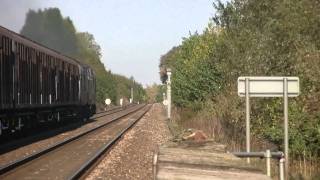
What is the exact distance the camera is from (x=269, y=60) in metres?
18.8

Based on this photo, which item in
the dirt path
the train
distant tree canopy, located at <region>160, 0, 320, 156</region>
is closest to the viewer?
the dirt path

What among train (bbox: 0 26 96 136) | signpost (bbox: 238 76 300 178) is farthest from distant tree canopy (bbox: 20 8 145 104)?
signpost (bbox: 238 76 300 178)

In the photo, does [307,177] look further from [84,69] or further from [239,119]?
[84,69]

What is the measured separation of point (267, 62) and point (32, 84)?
10.1 meters

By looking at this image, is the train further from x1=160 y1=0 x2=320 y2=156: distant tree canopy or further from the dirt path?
x1=160 y1=0 x2=320 y2=156: distant tree canopy

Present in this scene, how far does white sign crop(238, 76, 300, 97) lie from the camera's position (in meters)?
11.1

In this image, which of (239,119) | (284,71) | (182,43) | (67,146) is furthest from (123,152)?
(182,43)

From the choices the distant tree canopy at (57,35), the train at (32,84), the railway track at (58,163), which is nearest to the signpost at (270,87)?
the railway track at (58,163)

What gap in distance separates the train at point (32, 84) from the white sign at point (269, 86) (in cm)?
1065

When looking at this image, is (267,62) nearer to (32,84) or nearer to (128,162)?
(128,162)

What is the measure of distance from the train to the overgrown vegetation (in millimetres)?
7081

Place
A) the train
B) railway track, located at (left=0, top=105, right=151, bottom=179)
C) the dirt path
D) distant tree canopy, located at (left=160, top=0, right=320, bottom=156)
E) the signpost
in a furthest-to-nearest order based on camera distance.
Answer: the train → distant tree canopy, located at (left=160, top=0, right=320, bottom=156) → the dirt path → railway track, located at (left=0, top=105, right=151, bottom=179) → the signpost

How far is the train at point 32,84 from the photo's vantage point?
20.7 metres

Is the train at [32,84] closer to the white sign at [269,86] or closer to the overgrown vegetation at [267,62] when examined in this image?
the overgrown vegetation at [267,62]
